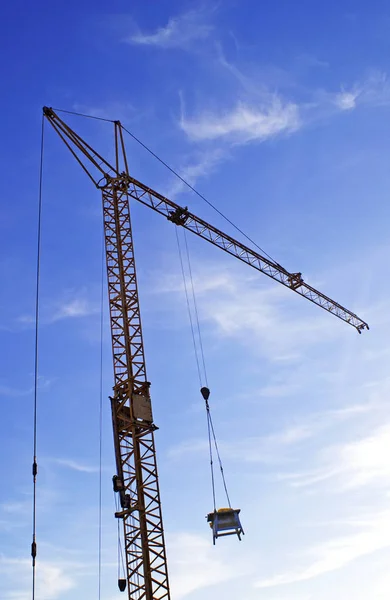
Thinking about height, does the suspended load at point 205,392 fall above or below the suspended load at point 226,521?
above

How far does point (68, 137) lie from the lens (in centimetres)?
5134

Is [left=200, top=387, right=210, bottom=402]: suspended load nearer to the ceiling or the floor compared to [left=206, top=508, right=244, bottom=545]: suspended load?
nearer to the ceiling

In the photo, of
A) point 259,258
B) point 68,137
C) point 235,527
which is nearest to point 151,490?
point 235,527

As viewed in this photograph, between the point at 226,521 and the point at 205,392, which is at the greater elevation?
Answer: the point at 205,392

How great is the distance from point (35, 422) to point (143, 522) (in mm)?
10715

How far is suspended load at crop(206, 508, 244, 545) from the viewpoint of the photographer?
31750 millimetres

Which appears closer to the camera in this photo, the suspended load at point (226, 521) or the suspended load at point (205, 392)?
the suspended load at point (226, 521)

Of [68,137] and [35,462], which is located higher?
[68,137]

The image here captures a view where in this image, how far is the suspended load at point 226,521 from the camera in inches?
1250

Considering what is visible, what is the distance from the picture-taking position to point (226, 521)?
104 feet

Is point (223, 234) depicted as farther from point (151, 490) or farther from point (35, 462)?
point (35, 462)

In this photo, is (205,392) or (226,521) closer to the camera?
(226,521)

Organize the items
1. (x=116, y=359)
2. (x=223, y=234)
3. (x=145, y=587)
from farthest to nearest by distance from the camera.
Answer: (x=223, y=234), (x=116, y=359), (x=145, y=587)

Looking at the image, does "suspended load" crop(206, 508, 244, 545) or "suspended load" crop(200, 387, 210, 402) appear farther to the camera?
"suspended load" crop(200, 387, 210, 402)
